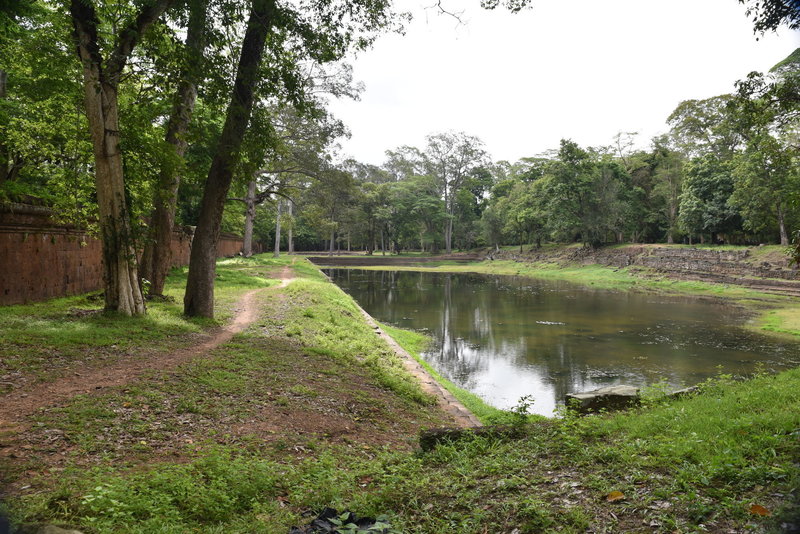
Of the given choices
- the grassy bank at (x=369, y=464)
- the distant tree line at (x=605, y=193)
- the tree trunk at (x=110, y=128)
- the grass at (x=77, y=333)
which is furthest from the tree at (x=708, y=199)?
the tree trunk at (x=110, y=128)

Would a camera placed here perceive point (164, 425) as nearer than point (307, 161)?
Yes

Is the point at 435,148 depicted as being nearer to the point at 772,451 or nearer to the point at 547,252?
the point at 547,252

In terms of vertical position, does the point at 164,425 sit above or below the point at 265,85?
below

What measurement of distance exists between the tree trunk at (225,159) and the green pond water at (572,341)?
5.93 meters

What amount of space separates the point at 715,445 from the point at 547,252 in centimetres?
4709

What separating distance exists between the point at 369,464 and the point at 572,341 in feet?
36.8

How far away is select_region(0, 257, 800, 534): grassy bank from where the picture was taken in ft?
9.59

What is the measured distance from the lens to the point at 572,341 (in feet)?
46.2

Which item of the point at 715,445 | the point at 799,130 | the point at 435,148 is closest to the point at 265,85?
the point at 715,445

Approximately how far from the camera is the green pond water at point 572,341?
10.2m

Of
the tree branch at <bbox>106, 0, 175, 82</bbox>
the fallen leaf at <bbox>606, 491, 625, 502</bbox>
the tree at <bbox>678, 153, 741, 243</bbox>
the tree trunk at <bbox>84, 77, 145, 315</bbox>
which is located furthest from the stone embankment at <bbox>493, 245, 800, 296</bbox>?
the tree trunk at <bbox>84, 77, 145, 315</bbox>

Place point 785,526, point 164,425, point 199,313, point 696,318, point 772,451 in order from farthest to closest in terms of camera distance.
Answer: point 696,318
point 199,313
point 164,425
point 772,451
point 785,526

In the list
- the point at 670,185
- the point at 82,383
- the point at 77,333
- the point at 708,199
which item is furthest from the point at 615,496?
the point at 670,185

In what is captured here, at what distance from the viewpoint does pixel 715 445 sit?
3.78 m
